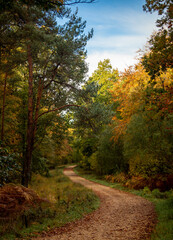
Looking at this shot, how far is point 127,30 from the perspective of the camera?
829cm

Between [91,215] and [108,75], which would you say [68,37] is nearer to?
[91,215]

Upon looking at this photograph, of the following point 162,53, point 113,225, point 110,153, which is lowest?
point 113,225

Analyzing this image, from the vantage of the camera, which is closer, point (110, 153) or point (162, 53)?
point (162, 53)

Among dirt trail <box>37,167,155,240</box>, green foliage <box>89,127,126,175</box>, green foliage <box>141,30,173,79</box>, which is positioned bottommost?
dirt trail <box>37,167,155,240</box>

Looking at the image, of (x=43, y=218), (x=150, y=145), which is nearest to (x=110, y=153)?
(x=150, y=145)

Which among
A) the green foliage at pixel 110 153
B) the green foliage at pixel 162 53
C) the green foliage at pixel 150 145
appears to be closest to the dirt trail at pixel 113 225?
the green foliage at pixel 150 145

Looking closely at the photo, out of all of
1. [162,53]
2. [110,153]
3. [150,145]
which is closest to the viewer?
[162,53]

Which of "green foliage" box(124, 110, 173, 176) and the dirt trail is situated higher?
"green foliage" box(124, 110, 173, 176)

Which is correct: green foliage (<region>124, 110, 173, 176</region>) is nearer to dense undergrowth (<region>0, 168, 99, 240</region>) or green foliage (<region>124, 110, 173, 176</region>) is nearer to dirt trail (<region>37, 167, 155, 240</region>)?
dirt trail (<region>37, 167, 155, 240</region>)

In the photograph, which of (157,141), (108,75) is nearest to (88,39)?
(157,141)

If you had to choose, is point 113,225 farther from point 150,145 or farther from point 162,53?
point 162,53

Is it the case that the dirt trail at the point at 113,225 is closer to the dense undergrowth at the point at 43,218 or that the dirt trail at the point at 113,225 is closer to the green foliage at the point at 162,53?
the dense undergrowth at the point at 43,218

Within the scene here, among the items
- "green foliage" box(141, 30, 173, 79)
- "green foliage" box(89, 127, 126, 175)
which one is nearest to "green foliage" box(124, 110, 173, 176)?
"green foliage" box(141, 30, 173, 79)

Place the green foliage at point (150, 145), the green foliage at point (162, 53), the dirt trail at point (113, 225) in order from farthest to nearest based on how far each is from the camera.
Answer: the green foliage at point (150, 145) < the green foliage at point (162, 53) < the dirt trail at point (113, 225)
